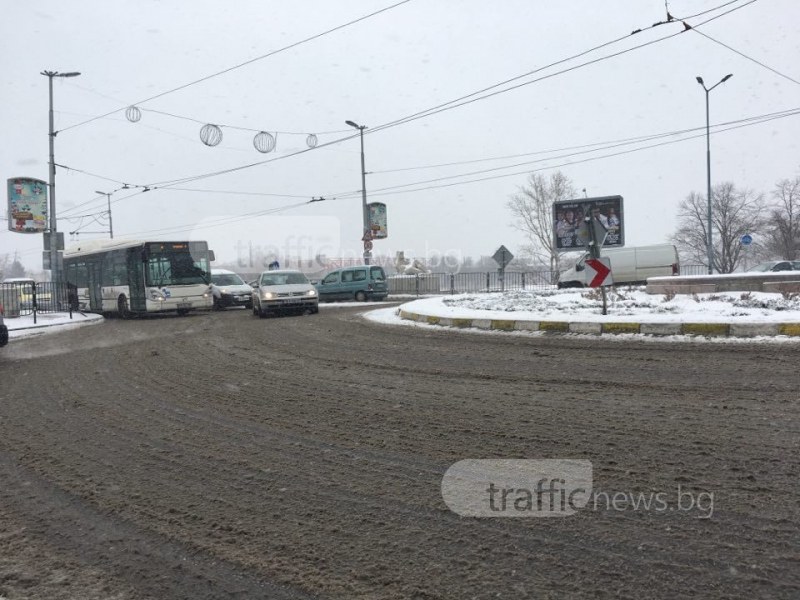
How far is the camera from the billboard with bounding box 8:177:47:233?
24.9 meters

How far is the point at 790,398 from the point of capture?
5.45m

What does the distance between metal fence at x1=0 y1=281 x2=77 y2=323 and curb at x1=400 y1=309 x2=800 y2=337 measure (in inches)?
678

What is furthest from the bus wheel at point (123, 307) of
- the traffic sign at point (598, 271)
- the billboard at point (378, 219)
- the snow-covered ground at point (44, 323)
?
the billboard at point (378, 219)

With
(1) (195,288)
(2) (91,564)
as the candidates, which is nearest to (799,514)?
(2) (91,564)

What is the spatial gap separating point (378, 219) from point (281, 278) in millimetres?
25810

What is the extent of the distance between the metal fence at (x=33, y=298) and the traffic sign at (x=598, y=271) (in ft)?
63.1

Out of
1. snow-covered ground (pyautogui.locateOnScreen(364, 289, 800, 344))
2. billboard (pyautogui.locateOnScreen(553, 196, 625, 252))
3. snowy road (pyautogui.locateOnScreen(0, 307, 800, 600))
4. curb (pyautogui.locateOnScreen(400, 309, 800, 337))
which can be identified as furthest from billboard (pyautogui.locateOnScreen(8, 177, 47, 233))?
billboard (pyautogui.locateOnScreen(553, 196, 625, 252))

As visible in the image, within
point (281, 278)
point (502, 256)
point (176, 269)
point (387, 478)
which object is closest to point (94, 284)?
point (176, 269)

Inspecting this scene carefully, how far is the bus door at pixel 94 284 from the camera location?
23766 millimetres

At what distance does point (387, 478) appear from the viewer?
3.76 meters

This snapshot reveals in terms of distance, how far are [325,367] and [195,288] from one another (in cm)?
1469

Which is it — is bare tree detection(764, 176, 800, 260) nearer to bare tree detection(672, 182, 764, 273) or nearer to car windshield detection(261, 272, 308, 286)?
bare tree detection(672, 182, 764, 273)

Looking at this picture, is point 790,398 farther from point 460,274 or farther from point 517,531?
point 460,274
